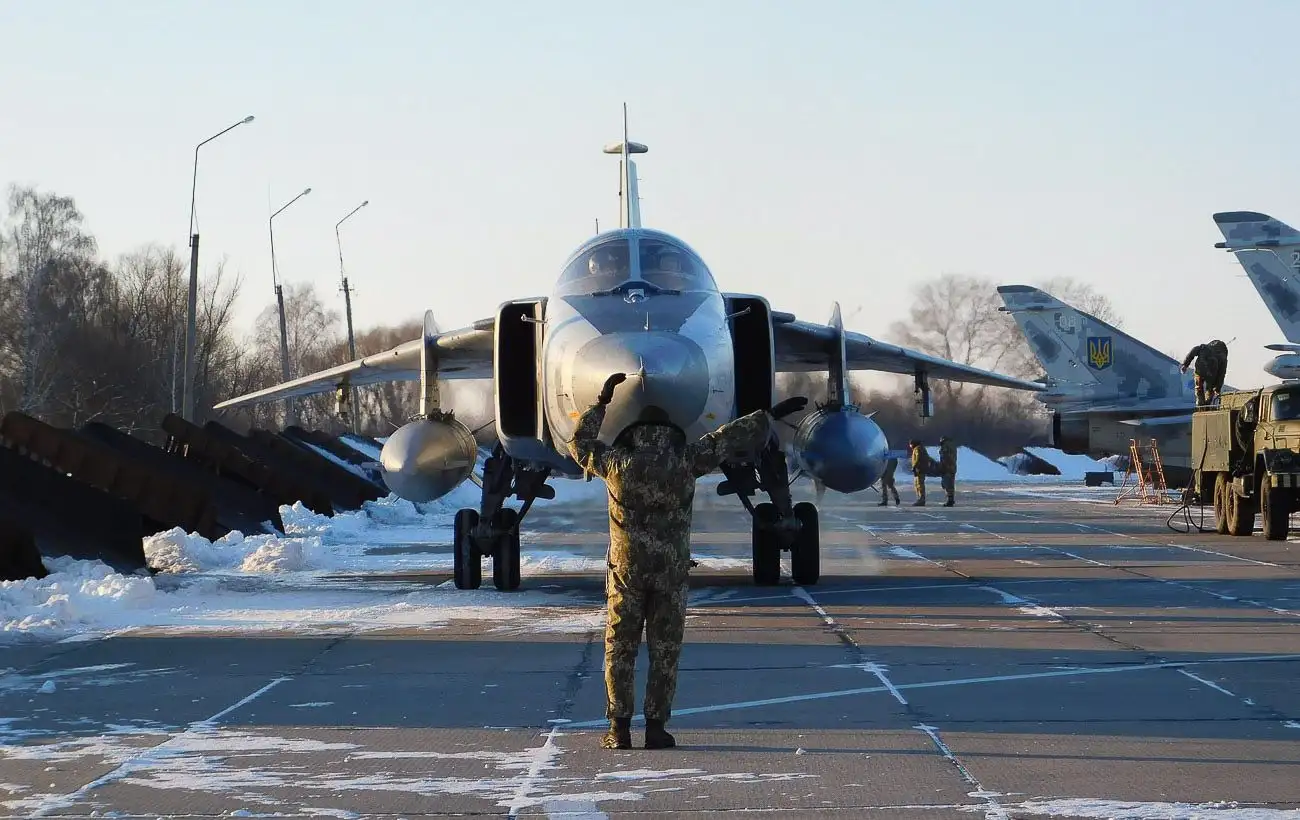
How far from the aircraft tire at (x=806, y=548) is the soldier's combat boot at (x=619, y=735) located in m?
8.46

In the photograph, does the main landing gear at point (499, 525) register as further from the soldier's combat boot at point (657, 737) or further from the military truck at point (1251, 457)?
the military truck at point (1251, 457)

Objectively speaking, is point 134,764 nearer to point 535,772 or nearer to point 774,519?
point 535,772

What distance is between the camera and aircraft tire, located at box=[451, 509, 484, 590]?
52.6 ft

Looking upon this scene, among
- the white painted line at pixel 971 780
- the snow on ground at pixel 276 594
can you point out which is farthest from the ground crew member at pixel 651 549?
the snow on ground at pixel 276 594

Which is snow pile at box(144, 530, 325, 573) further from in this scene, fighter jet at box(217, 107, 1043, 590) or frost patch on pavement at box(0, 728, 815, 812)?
frost patch on pavement at box(0, 728, 815, 812)

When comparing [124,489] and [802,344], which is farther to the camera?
[124,489]

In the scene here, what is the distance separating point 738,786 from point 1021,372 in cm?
8991

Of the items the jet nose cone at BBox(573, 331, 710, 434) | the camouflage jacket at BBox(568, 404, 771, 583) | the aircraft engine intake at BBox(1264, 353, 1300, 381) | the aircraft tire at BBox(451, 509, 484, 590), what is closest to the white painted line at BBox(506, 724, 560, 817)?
the camouflage jacket at BBox(568, 404, 771, 583)

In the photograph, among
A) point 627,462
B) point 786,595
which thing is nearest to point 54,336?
point 786,595

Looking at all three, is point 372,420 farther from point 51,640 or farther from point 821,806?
point 821,806

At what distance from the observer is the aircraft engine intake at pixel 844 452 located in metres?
15.3

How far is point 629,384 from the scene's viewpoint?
11812 mm

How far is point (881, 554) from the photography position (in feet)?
70.9

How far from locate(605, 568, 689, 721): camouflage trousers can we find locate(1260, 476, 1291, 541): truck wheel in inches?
727
